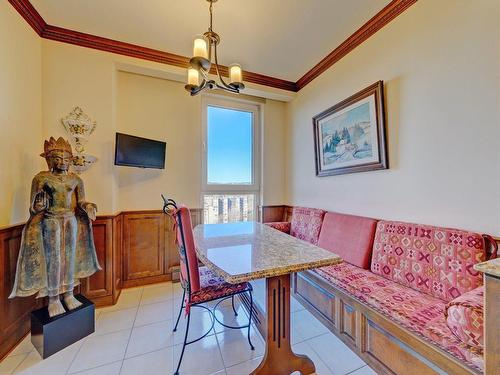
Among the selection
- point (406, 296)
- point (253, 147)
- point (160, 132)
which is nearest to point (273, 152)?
point (253, 147)

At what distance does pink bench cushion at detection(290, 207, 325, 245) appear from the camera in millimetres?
2678

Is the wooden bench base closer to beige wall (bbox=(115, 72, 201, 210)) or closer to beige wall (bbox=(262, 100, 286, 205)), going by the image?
beige wall (bbox=(262, 100, 286, 205))

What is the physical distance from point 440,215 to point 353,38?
1949 millimetres

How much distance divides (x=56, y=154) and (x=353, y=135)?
2747 millimetres

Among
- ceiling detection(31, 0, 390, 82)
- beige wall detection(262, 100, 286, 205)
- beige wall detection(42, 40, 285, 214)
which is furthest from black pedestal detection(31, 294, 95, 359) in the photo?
ceiling detection(31, 0, 390, 82)

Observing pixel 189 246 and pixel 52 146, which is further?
pixel 52 146

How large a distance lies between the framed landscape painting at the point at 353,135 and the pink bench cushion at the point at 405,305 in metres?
1.03

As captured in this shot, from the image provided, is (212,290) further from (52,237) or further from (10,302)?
(10,302)

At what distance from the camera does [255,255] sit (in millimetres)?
1342

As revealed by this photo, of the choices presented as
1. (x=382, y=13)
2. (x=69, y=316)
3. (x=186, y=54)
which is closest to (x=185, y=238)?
(x=69, y=316)

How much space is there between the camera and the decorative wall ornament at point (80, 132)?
2193 millimetres

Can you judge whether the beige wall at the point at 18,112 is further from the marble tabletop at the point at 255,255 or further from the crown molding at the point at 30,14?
the marble tabletop at the point at 255,255

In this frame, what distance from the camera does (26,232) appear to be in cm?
165

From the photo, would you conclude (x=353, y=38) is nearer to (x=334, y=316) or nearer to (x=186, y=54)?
(x=186, y=54)
